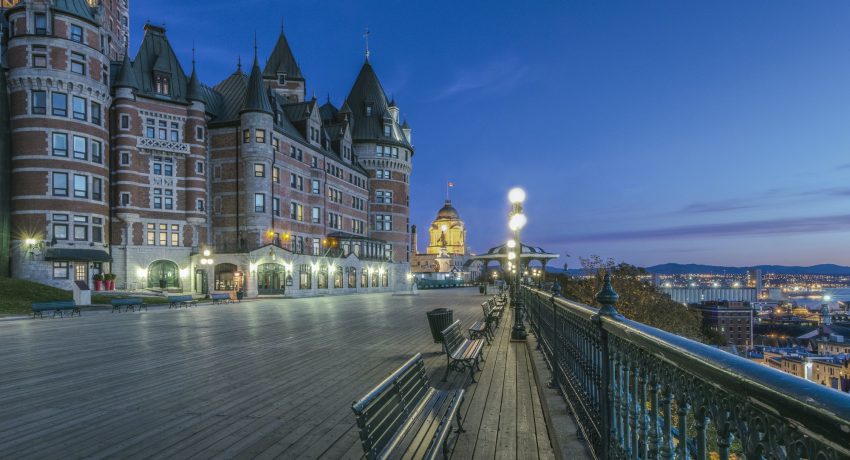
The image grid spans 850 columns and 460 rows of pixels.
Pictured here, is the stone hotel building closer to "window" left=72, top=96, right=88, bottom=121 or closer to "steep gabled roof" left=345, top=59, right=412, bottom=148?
"window" left=72, top=96, right=88, bottom=121

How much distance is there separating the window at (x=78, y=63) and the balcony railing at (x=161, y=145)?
6934 mm

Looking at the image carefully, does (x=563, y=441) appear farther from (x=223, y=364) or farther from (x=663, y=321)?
(x=663, y=321)

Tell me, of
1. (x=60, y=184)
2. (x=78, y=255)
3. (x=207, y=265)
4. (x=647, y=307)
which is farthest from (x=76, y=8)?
(x=647, y=307)

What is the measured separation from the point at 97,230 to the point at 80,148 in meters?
6.83

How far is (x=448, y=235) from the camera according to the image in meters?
149

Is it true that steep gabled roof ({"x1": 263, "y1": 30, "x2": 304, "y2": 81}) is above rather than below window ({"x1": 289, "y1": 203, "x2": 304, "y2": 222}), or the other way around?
→ above

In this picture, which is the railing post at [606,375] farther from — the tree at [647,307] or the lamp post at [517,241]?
the tree at [647,307]

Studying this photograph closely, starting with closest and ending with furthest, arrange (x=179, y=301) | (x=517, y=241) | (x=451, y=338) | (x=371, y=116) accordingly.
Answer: (x=451, y=338), (x=517, y=241), (x=179, y=301), (x=371, y=116)

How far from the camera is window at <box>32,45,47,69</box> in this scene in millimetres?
37625

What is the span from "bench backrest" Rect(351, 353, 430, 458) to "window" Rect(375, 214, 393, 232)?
62906 millimetres

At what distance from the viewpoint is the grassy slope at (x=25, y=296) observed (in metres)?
27.6

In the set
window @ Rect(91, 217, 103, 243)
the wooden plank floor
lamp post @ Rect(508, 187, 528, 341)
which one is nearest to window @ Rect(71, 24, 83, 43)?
window @ Rect(91, 217, 103, 243)

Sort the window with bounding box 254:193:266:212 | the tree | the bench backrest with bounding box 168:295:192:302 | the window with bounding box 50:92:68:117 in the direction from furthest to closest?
the window with bounding box 254:193:266:212, the tree, the window with bounding box 50:92:68:117, the bench backrest with bounding box 168:295:192:302

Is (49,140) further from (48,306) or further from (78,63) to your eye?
(48,306)
